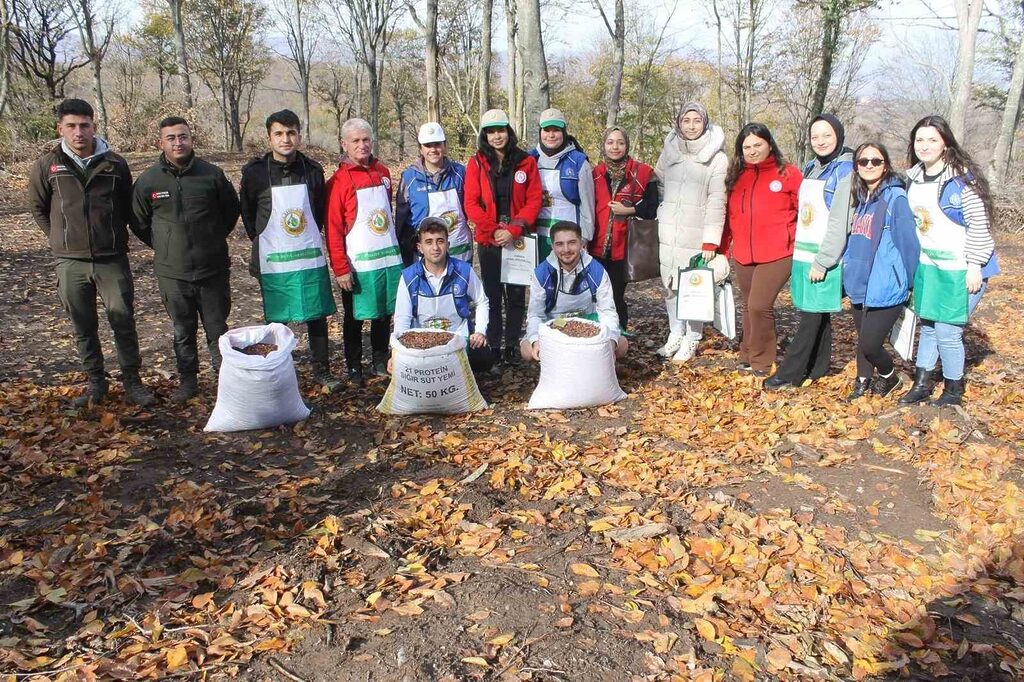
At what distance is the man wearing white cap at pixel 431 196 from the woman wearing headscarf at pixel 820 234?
7.87ft

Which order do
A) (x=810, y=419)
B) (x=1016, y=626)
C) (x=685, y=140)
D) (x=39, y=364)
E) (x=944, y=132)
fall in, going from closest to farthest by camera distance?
(x=1016, y=626) → (x=944, y=132) → (x=810, y=419) → (x=685, y=140) → (x=39, y=364)

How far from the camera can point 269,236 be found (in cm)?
481

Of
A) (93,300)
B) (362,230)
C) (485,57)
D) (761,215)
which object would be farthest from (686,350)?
(485,57)

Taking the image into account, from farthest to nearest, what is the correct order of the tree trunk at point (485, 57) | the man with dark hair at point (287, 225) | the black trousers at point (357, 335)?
the tree trunk at point (485, 57), the black trousers at point (357, 335), the man with dark hair at point (287, 225)

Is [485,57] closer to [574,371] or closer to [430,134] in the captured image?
[430,134]

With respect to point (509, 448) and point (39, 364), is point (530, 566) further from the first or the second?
point (39, 364)

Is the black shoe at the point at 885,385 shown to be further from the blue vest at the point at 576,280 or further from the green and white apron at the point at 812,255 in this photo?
the blue vest at the point at 576,280

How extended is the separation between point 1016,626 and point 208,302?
188 inches

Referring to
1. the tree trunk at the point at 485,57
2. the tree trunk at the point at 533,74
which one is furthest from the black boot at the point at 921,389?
the tree trunk at the point at 485,57

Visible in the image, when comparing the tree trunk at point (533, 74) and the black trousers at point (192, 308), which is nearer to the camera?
the black trousers at point (192, 308)

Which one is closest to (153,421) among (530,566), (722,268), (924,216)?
(530,566)

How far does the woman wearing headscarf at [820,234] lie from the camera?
4523 millimetres

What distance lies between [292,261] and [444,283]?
1067 mm

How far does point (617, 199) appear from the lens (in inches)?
226
